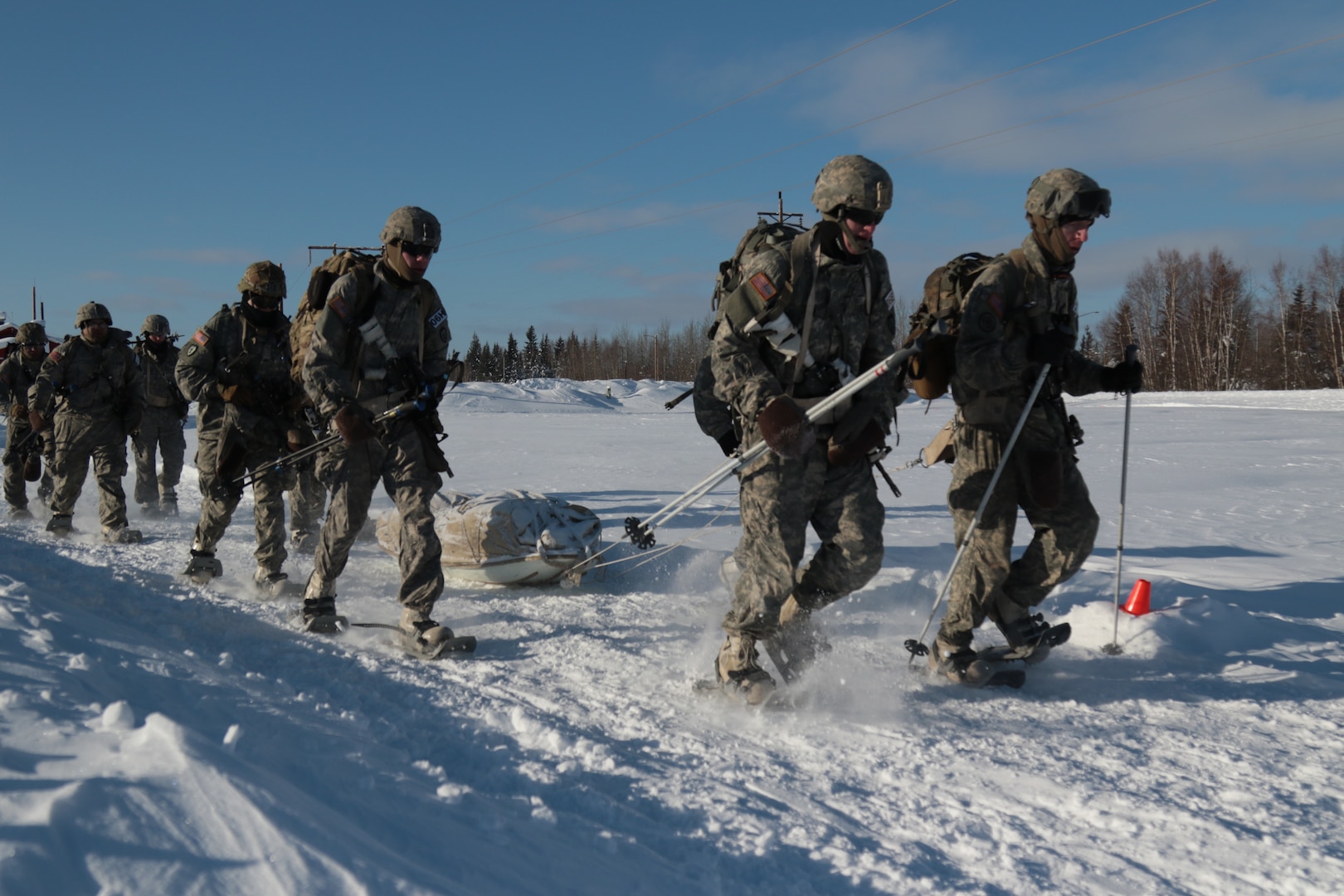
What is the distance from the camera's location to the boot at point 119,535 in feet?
25.0

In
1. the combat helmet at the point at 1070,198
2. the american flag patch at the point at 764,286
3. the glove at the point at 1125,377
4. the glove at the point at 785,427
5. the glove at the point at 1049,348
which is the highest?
the combat helmet at the point at 1070,198

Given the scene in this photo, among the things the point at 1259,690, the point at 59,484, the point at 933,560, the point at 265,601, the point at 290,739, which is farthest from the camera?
the point at 59,484

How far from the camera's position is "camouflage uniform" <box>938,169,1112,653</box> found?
156 inches

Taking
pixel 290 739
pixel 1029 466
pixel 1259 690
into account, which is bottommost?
pixel 1259 690

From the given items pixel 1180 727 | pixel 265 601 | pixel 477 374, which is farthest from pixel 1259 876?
pixel 477 374

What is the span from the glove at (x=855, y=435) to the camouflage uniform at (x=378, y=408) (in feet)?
6.77

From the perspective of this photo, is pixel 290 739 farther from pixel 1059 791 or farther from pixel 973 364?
pixel 973 364

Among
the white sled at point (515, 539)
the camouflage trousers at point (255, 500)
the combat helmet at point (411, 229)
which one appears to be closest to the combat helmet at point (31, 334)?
the camouflage trousers at point (255, 500)

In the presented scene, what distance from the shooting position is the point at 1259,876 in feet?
7.93

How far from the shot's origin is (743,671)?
148 inches

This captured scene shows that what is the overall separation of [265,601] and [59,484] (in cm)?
423

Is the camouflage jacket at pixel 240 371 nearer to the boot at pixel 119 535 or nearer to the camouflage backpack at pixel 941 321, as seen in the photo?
the boot at pixel 119 535

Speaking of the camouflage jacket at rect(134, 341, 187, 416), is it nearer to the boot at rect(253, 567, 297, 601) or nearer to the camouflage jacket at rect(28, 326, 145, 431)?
the camouflage jacket at rect(28, 326, 145, 431)

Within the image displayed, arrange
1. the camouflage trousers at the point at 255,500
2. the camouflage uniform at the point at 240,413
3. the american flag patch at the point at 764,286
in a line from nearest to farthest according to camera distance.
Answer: the american flag patch at the point at 764,286, the camouflage trousers at the point at 255,500, the camouflage uniform at the point at 240,413
